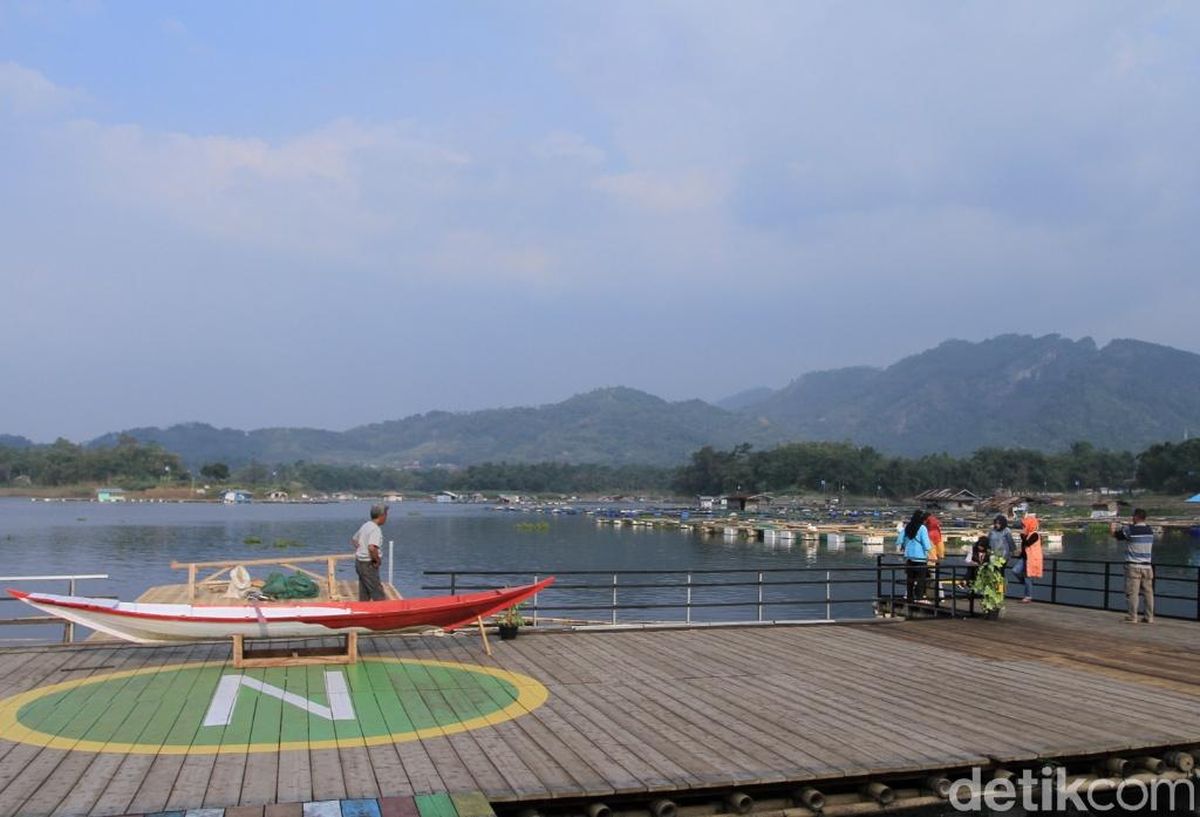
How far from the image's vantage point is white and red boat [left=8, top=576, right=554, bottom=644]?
1013 cm

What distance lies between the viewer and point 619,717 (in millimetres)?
8094

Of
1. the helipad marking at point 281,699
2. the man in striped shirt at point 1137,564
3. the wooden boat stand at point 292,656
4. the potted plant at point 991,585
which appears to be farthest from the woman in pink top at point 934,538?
the helipad marking at point 281,699

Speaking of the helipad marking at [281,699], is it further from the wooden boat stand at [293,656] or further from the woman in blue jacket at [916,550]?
the woman in blue jacket at [916,550]

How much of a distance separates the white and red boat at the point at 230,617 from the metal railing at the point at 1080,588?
780 centimetres

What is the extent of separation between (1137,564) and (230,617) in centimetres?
1312

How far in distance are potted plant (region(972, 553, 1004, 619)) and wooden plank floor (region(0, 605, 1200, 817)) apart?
1.95 metres

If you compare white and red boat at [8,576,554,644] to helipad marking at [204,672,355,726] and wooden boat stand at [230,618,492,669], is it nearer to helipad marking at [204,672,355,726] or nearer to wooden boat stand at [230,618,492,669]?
wooden boat stand at [230,618,492,669]

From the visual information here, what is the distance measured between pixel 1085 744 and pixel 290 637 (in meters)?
7.80

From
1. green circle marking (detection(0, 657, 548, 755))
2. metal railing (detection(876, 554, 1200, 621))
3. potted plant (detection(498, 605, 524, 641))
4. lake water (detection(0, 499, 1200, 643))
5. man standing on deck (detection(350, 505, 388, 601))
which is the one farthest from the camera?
lake water (detection(0, 499, 1200, 643))

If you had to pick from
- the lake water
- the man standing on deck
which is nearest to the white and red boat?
the man standing on deck

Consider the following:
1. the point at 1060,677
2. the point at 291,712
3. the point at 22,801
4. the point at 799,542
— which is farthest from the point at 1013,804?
the point at 799,542

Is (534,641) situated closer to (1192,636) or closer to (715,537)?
(1192,636)

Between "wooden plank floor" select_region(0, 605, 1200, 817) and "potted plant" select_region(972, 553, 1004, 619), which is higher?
"potted plant" select_region(972, 553, 1004, 619)

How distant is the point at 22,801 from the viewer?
18.8 feet
